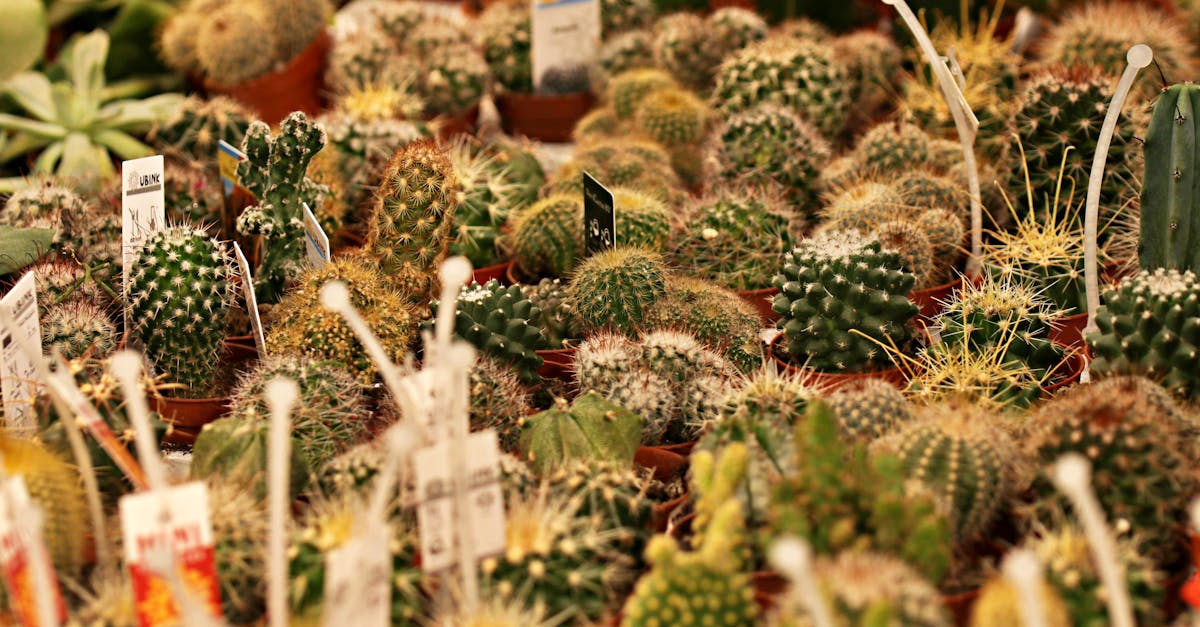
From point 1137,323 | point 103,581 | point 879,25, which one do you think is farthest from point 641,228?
point 879,25

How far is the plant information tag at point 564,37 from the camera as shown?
4348mm

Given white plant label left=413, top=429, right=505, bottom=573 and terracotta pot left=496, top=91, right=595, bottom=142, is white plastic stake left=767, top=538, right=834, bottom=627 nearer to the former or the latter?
white plant label left=413, top=429, right=505, bottom=573

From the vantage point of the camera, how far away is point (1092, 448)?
1.91 m

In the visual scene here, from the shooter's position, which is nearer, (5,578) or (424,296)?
(5,578)

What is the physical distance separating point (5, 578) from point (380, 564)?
61 cm

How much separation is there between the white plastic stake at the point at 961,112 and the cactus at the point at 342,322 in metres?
1.29

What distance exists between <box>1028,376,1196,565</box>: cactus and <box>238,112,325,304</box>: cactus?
1.77 m

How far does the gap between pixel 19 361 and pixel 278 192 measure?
752 mm

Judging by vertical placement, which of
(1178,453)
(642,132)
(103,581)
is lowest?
(103,581)

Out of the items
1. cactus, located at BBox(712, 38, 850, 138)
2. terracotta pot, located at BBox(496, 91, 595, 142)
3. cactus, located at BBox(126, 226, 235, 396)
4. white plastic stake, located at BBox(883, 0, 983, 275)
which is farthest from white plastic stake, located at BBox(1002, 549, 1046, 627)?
terracotta pot, located at BBox(496, 91, 595, 142)

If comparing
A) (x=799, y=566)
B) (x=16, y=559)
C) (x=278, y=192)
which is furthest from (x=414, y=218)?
(x=799, y=566)

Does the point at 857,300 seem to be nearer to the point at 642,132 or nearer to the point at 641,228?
the point at 641,228

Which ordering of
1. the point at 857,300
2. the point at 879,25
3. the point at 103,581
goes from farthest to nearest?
1. the point at 879,25
2. the point at 857,300
3. the point at 103,581

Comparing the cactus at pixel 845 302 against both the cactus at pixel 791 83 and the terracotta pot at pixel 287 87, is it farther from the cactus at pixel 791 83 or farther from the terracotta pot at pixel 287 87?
the terracotta pot at pixel 287 87
